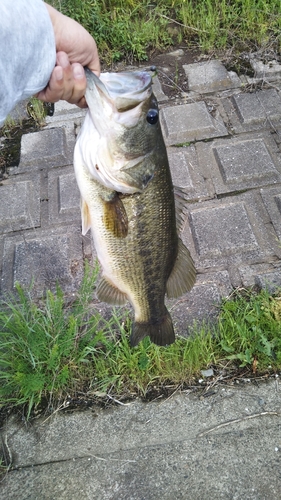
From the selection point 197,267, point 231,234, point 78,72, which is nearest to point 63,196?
point 197,267

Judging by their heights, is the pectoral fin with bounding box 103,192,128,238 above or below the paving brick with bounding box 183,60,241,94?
above

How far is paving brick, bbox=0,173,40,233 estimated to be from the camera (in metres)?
3.72

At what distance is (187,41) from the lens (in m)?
5.16

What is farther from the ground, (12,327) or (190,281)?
(190,281)

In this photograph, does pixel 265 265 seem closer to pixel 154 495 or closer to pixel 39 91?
pixel 154 495

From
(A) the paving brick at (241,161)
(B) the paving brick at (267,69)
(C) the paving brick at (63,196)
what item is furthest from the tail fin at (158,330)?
(B) the paving brick at (267,69)

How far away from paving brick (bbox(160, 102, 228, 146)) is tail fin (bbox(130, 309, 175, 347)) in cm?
219

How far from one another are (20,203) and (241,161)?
1.75 m

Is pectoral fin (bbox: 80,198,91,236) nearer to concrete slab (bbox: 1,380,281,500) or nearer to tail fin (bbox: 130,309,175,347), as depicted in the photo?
tail fin (bbox: 130,309,175,347)

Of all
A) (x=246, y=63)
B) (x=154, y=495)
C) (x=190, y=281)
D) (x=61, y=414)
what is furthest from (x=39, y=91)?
(x=246, y=63)

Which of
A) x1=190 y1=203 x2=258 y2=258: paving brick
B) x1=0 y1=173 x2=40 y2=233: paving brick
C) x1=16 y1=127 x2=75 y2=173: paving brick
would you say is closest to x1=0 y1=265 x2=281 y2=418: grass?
x1=190 y1=203 x2=258 y2=258: paving brick

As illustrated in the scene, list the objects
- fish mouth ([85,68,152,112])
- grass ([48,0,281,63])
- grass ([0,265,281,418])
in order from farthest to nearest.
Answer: grass ([48,0,281,63]), grass ([0,265,281,418]), fish mouth ([85,68,152,112])

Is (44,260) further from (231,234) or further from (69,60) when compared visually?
(69,60)

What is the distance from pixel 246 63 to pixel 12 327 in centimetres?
350
